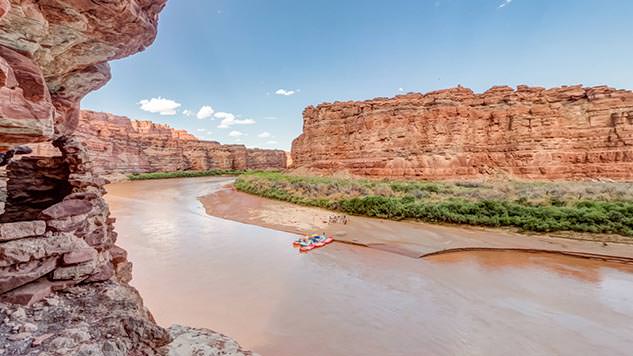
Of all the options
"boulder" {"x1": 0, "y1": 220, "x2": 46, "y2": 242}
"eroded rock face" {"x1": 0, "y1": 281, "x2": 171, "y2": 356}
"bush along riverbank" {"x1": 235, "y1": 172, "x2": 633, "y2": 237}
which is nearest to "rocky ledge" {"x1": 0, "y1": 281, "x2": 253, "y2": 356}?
"eroded rock face" {"x1": 0, "y1": 281, "x2": 171, "y2": 356}

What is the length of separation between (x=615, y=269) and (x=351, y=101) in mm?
23891

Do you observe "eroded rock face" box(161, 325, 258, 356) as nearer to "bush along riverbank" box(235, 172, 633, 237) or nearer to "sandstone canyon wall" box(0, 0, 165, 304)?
"sandstone canyon wall" box(0, 0, 165, 304)

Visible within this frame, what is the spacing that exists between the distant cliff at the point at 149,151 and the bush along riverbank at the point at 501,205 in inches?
1070

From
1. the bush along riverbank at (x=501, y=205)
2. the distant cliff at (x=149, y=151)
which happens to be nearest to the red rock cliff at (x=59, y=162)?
the bush along riverbank at (x=501, y=205)

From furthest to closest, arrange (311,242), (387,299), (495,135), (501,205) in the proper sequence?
1. (495,135)
2. (501,205)
3. (311,242)
4. (387,299)

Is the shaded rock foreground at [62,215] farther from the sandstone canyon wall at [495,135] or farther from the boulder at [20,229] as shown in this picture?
the sandstone canyon wall at [495,135]

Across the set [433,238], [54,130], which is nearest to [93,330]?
[54,130]

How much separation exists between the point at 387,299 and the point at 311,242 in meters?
3.90

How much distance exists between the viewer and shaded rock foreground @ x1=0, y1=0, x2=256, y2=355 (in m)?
2.38

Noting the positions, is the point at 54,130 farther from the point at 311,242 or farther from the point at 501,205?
the point at 501,205

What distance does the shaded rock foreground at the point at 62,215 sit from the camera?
2385 millimetres

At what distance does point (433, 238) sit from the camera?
10008mm

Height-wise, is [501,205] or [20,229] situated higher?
[20,229]

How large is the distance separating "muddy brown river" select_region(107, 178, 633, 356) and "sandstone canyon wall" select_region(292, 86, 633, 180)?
14.2 meters
